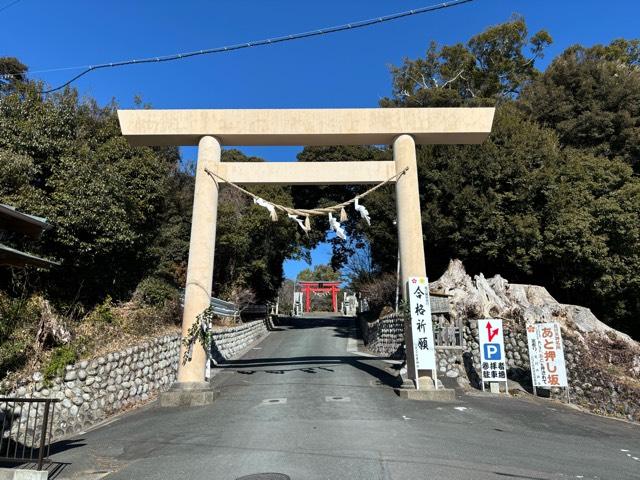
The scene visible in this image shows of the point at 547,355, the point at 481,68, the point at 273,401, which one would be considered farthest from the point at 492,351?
the point at 481,68

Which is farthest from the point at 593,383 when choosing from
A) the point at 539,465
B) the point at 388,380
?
the point at 539,465

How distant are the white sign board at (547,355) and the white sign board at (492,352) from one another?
0.74 meters

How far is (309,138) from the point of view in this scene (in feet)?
35.0

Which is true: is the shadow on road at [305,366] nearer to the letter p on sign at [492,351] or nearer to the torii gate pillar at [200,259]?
the letter p on sign at [492,351]

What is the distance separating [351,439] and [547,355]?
7.25 m

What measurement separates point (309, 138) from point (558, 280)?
13244 mm

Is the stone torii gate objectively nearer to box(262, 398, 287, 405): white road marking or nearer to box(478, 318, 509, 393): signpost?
box(478, 318, 509, 393): signpost

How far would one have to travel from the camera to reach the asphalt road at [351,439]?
495 cm

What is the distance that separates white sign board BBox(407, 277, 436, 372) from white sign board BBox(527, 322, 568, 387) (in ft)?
11.1

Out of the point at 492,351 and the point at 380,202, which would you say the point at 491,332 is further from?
the point at 380,202

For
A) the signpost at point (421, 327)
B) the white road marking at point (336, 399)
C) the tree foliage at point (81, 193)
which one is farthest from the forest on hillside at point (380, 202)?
the signpost at point (421, 327)

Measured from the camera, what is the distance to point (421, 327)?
377 inches

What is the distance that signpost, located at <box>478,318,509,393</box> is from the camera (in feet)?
36.5

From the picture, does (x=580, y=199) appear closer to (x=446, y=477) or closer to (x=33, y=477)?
(x=446, y=477)
